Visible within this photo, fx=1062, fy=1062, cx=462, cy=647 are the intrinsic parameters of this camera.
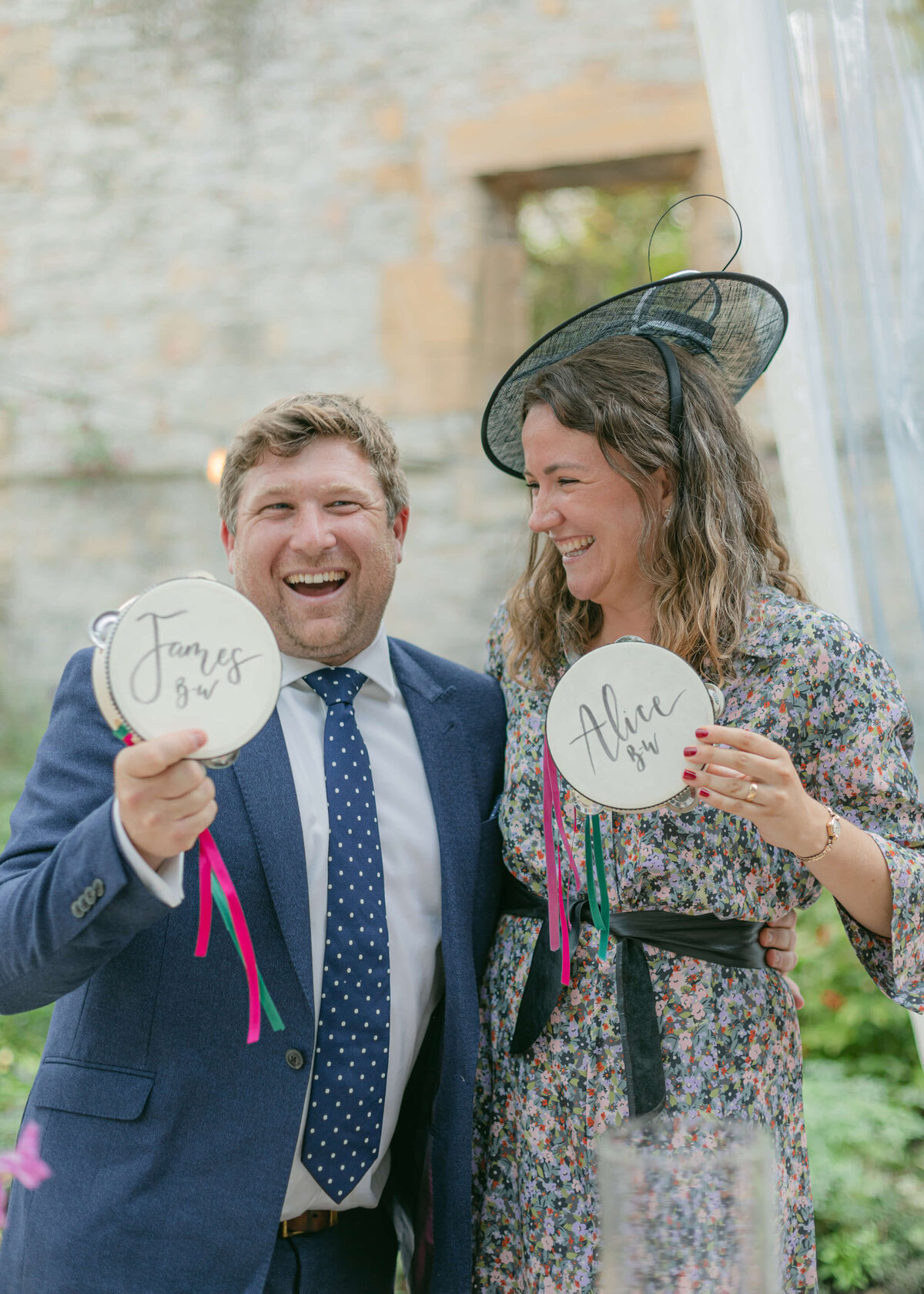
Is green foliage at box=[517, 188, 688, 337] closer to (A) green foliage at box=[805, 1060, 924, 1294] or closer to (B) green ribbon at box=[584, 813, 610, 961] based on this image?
(A) green foliage at box=[805, 1060, 924, 1294]

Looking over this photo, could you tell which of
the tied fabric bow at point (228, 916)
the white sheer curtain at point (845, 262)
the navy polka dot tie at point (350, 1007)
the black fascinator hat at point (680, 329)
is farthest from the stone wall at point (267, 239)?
the tied fabric bow at point (228, 916)

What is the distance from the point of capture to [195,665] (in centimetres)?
120

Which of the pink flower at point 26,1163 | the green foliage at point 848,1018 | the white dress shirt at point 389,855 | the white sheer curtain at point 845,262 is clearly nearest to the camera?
the pink flower at point 26,1163

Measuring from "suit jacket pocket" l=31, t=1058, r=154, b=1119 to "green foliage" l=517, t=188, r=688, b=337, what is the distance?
9861 mm

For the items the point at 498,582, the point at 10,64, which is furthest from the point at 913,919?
the point at 10,64

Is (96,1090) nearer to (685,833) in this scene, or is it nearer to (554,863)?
(554,863)

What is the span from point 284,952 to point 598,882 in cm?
47

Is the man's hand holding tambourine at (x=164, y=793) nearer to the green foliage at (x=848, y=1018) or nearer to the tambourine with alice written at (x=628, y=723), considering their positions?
the tambourine with alice written at (x=628, y=723)

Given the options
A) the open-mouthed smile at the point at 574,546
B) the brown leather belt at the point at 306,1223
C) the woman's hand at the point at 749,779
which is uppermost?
the open-mouthed smile at the point at 574,546

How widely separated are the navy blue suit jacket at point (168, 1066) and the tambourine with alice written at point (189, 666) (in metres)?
0.29

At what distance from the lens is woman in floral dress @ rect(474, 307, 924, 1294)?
1.54 m

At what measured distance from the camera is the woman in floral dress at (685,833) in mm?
1541

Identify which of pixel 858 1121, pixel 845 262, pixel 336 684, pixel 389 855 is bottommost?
Answer: pixel 858 1121

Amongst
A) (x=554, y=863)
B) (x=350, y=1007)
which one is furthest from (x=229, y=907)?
(x=554, y=863)
